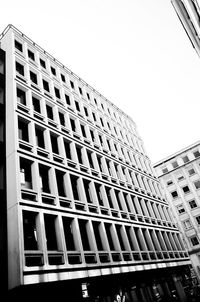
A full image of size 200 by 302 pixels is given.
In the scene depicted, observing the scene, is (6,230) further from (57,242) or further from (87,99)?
(87,99)

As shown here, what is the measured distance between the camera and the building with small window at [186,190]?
39594mm

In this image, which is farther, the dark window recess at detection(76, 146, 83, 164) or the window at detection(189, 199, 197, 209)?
the window at detection(189, 199, 197, 209)

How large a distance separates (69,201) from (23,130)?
236 inches

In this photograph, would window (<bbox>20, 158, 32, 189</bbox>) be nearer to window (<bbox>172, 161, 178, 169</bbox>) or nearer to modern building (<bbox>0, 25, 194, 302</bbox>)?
modern building (<bbox>0, 25, 194, 302</bbox>)

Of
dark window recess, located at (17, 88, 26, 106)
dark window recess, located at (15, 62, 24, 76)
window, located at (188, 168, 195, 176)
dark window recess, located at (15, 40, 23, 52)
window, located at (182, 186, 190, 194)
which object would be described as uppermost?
dark window recess, located at (15, 40, 23, 52)

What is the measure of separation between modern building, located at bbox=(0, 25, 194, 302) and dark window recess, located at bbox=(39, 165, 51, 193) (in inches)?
2.9

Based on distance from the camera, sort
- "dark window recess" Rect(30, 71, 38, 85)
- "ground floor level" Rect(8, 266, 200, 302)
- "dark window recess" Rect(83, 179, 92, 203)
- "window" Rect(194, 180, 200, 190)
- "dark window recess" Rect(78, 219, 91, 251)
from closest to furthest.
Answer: "ground floor level" Rect(8, 266, 200, 302), "dark window recess" Rect(78, 219, 91, 251), "dark window recess" Rect(83, 179, 92, 203), "dark window recess" Rect(30, 71, 38, 85), "window" Rect(194, 180, 200, 190)

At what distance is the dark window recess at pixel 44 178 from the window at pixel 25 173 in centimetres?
94

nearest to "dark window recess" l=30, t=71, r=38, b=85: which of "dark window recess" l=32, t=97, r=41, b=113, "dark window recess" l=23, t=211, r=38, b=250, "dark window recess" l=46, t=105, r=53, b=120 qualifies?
"dark window recess" l=32, t=97, r=41, b=113

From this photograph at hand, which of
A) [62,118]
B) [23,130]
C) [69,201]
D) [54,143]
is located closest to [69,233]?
[69,201]

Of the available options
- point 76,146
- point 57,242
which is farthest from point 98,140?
point 57,242

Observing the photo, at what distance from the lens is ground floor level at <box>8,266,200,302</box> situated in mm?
11453

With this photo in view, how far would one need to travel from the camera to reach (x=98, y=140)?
25547 millimetres

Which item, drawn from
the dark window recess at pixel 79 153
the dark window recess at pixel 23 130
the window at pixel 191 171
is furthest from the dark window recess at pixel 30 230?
the window at pixel 191 171
